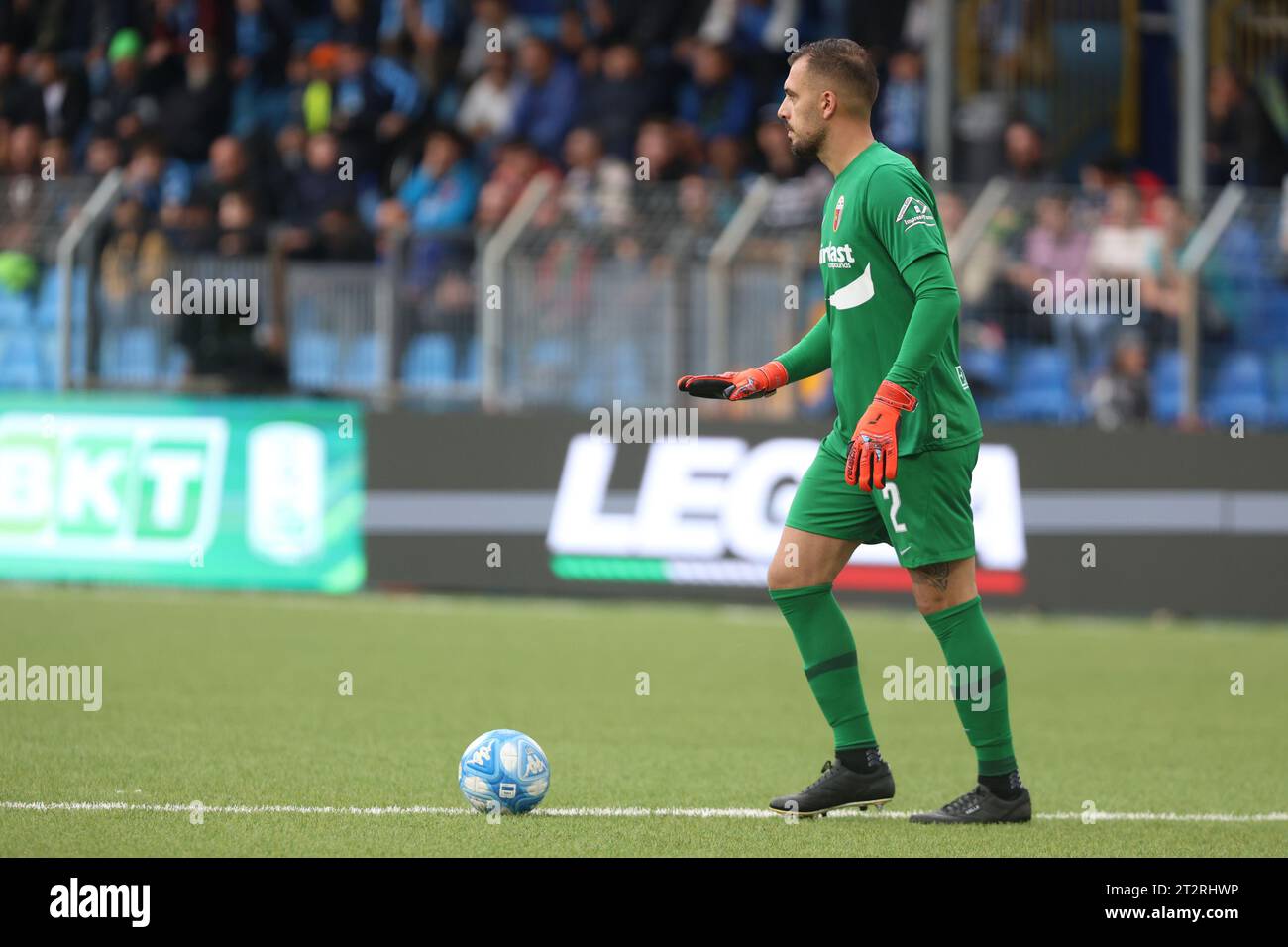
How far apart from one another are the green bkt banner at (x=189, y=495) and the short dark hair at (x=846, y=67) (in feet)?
27.3

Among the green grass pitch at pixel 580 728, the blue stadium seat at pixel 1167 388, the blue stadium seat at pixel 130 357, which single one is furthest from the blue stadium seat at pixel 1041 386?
the blue stadium seat at pixel 130 357

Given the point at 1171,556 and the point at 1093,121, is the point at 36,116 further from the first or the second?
the point at 1171,556

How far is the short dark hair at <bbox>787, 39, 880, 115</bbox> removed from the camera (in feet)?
22.3

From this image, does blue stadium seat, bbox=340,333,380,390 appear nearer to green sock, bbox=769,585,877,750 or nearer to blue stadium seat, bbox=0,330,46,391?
blue stadium seat, bbox=0,330,46,391

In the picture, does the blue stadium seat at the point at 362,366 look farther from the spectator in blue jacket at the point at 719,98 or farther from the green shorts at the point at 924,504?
the green shorts at the point at 924,504

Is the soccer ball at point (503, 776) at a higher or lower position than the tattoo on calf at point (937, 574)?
lower

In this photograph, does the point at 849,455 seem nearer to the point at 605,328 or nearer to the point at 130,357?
the point at 605,328

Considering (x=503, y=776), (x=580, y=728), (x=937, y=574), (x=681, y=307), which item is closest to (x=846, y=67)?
(x=937, y=574)

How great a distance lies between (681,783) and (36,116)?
14.5 metres

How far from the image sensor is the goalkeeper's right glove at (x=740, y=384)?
273 inches

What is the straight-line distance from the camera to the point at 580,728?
9.07 m

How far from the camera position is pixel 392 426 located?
14.7 metres

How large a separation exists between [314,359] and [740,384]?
893cm

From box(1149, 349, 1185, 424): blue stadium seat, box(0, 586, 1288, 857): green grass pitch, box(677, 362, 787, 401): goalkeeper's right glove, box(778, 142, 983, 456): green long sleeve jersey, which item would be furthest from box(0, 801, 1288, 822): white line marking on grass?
box(1149, 349, 1185, 424): blue stadium seat
